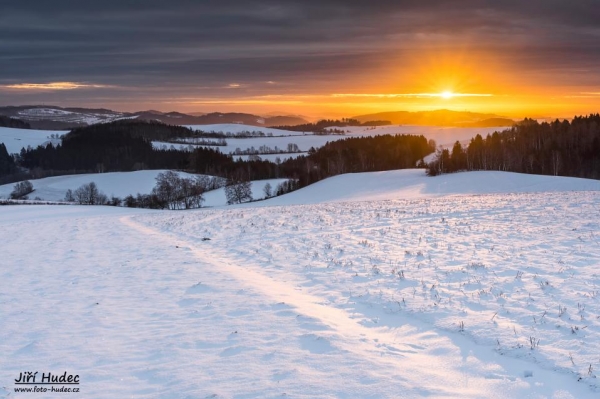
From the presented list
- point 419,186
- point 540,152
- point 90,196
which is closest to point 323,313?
point 419,186

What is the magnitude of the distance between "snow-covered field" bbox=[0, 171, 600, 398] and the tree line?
77.3 meters

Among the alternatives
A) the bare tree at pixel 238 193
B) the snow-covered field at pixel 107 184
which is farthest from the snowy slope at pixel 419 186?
the snow-covered field at pixel 107 184

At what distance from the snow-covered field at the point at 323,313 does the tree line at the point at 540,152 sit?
7726 cm

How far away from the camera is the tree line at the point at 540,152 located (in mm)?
92562

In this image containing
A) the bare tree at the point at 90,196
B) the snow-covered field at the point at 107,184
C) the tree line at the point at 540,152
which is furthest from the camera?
the snow-covered field at the point at 107,184

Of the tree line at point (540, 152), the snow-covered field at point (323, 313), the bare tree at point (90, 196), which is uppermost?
the tree line at point (540, 152)

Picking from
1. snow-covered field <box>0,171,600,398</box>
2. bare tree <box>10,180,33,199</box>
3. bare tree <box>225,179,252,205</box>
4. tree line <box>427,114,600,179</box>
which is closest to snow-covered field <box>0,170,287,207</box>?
bare tree <box>10,180,33,199</box>

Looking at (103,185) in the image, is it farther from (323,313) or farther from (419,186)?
(323,313)

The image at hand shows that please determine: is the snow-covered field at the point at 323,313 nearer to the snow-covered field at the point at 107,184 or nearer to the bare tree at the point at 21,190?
the snow-covered field at the point at 107,184

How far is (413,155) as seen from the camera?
511ft

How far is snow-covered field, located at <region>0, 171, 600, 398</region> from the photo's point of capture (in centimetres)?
685

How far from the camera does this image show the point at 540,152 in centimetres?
9862

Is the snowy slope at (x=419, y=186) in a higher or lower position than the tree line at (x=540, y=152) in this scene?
lower

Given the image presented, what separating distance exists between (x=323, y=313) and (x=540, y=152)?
105 meters
